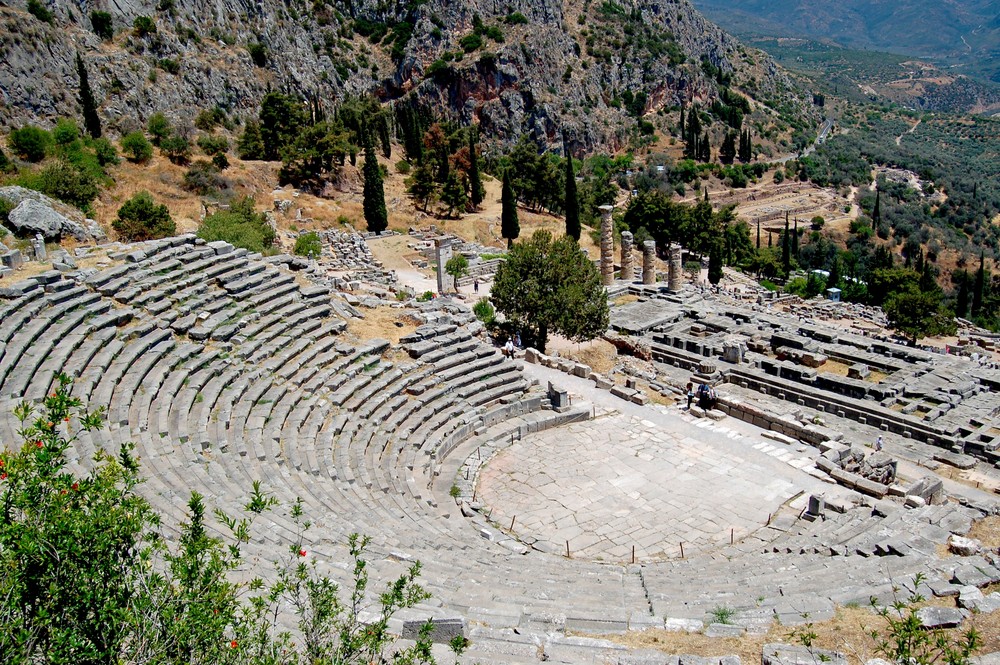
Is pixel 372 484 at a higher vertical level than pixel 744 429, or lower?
higher

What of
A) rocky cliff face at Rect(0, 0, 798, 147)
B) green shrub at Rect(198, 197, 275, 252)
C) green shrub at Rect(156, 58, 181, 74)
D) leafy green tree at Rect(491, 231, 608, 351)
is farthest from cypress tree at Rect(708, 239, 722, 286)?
green shrub at Rect(156, 58, 181, 74)

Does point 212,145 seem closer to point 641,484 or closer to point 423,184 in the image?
point 423,184

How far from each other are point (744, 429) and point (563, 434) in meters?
5.97

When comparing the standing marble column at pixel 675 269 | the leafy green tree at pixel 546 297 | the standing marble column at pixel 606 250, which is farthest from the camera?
the standing marble column at pixel 606 250

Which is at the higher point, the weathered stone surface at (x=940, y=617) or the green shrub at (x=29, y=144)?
the green shrub at (x=29, y=144)

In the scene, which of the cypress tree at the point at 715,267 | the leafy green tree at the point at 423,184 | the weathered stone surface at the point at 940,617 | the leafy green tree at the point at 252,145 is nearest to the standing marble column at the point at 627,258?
the cypress tree at the point at 715,267

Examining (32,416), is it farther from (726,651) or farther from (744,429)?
(744,429)

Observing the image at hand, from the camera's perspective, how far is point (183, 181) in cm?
4412

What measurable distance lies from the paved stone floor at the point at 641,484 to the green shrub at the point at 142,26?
5660 cm

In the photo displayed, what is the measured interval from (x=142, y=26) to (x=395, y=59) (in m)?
40.2

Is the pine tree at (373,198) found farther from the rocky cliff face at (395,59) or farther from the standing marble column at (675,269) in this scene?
the standing marble column at (675,269)

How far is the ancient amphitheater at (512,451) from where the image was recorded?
12234mm

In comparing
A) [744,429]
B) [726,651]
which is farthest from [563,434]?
[726,651]

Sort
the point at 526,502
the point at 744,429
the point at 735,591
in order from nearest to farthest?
the point at 735,591 < the point at 526,502 < the point at 744,429
